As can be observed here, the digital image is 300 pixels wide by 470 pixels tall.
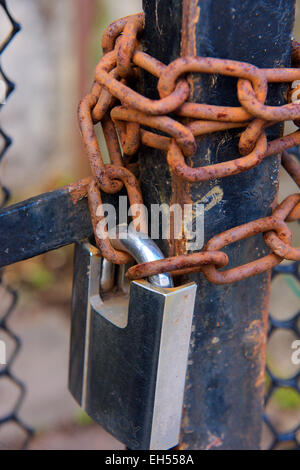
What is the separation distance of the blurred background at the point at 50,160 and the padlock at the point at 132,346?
4.00ft

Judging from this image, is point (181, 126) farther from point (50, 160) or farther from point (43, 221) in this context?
point (50, 160)

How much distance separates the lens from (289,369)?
202 cm

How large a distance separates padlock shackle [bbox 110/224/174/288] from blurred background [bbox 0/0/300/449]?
4.42ft

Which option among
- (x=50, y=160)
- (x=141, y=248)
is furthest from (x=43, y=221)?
(x=50, y=160)

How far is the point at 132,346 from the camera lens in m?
0.55

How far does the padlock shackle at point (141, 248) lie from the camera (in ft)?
1.76

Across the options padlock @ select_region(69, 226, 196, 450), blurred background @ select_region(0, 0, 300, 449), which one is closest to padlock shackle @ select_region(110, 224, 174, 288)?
padlock @ select_region(69, 226, 196, 450)

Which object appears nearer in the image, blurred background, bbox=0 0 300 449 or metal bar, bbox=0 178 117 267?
metal bar, bbox=0 178 117 267

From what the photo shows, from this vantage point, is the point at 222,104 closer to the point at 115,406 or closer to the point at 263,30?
the point at 263,30

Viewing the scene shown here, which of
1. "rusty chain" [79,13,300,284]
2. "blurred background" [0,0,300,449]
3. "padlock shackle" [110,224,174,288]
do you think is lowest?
"blurred background" [0,0,300,449]

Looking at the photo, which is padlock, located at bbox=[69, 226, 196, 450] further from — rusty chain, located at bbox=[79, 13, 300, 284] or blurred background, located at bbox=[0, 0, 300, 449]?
blurred background, located at bbox=[0, 0, 300, 449]

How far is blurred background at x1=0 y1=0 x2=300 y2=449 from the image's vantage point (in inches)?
75.2

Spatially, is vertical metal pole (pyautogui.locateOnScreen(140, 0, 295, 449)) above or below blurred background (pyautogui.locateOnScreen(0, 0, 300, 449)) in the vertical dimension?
above
